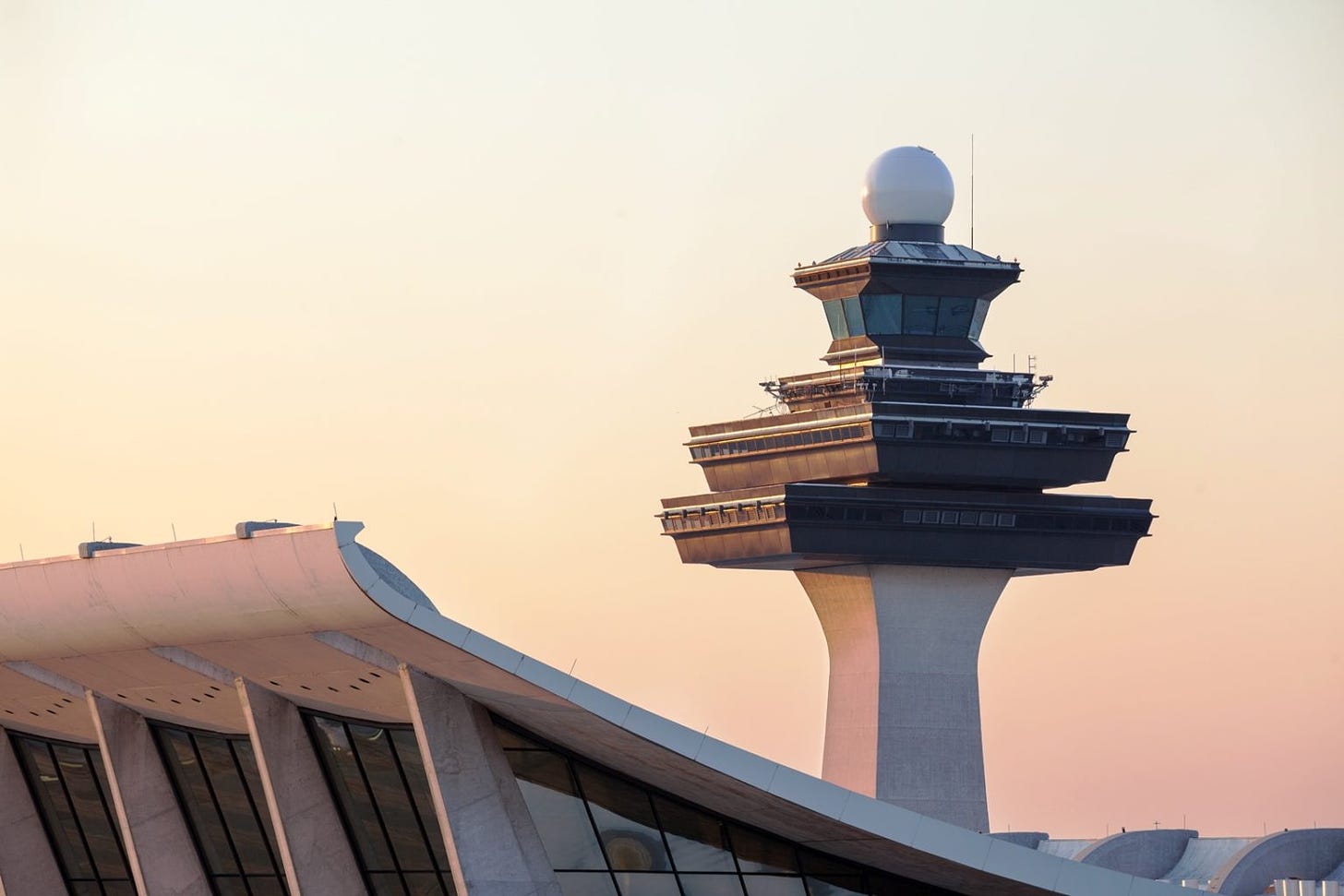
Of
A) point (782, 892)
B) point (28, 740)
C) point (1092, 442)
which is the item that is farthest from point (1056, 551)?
point (782, 892)

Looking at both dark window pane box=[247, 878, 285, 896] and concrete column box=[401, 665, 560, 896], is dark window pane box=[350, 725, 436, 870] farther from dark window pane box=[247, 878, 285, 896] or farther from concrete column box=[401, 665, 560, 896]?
dark window pane box=[247, 878, 285, 896]

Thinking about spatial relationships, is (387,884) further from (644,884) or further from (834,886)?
(834,886)

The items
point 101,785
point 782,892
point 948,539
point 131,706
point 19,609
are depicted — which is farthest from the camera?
point 948,539

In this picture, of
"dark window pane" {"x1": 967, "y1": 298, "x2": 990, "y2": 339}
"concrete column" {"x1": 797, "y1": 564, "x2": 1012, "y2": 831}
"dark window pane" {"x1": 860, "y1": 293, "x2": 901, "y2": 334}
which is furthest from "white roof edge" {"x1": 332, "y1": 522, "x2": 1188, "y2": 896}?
"dark window pane" {"x1": 967, "y1": 298, "x2": 990, "y2": 339}

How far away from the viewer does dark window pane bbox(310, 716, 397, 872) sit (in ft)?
131

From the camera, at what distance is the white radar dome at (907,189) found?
144875mm

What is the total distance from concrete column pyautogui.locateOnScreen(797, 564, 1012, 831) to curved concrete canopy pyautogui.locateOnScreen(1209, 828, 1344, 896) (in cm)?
5893

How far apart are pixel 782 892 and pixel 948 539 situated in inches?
3936

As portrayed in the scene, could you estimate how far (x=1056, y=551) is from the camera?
449ft

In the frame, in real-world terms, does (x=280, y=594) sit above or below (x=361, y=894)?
above

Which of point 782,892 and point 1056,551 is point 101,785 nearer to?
point 782,892

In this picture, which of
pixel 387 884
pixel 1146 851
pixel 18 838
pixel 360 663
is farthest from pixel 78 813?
pixel 1146 851

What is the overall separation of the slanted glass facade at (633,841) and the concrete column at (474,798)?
0.27 metres

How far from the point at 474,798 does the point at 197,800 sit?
1069 centimetres
